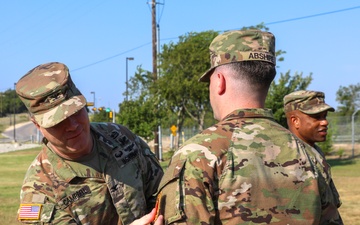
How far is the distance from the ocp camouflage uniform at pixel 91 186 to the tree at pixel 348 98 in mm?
49556

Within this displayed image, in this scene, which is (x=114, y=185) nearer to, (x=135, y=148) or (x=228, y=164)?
(x=135, y=148)

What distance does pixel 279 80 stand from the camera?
25.8 meters

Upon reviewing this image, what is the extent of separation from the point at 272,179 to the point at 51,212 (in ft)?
5.24

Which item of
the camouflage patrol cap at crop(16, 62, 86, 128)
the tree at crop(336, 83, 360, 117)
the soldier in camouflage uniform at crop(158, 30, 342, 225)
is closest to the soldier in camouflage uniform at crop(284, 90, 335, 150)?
the camouflage patrol cap at crop(16, 62, 86, 128)

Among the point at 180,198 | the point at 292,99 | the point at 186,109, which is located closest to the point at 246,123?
the point at 180,198

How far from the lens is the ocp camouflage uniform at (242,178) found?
2307mm

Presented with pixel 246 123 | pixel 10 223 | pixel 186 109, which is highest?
pixel 246 123

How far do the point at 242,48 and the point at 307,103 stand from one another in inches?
127

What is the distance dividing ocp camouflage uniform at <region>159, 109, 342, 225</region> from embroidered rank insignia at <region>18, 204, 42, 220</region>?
4.28 feet

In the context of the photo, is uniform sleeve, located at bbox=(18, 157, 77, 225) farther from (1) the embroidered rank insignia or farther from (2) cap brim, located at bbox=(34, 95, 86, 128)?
(2) cap brim, located at bbox=(34, 95, 86, 128)

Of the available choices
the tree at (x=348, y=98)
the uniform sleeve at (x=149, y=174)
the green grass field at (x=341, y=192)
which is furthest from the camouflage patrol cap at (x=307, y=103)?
the tree at (x=348, y=98)

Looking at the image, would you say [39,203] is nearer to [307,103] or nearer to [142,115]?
[307,103]

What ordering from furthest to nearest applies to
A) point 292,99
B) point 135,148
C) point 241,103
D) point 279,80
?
point 279,80
point 292,99
point 135,148
point 241,103

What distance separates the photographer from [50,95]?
3307 mm
